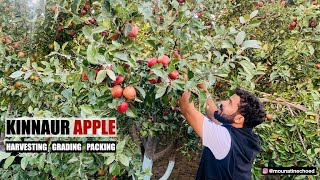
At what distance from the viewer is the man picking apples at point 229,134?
1.75 m

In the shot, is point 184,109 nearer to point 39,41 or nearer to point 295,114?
point 295,114

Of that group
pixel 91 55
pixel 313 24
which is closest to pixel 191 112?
pixel 91 55

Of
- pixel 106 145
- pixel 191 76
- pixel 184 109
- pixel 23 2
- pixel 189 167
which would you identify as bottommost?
pixel 189 167

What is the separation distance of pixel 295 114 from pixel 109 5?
1674mm

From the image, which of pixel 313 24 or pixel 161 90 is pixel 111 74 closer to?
pixel 161 90

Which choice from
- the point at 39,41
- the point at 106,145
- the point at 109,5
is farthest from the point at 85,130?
the point at 39,41

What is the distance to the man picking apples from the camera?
1.75 m

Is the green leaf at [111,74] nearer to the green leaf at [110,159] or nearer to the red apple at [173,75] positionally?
the red apple at [173,75]

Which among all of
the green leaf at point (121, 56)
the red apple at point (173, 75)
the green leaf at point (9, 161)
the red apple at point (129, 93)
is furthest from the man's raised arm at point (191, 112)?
the green leaf at point (9, 161)

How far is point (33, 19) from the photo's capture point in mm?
3037

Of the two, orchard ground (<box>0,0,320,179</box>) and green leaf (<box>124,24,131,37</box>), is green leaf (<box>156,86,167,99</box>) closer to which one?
orchard ground (<box>0,0,320,179</box>)

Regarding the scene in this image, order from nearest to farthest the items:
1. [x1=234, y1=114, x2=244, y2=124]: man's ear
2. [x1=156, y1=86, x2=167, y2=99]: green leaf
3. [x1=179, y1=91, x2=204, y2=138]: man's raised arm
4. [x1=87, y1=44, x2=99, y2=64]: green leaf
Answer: [x1=87, y1=44, x2=99, y2=64]: green leaf < [x1=156, y1=86, x2=167, y2=99]: green leaf < [x1=179, y1=91, x2=204, y2=138]: man's raised arm < [x1=234, y1=114, x2=244, y2=124]: man's ear

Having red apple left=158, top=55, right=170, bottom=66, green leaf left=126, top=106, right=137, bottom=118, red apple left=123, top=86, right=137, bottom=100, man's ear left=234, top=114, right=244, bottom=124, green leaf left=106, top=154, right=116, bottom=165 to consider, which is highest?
red apple left=158, top=55, right=170, bottom=66

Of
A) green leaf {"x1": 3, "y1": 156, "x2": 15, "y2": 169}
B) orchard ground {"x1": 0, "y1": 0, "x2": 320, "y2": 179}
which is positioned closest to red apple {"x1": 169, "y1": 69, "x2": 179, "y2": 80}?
orchard ground {"x1": 0, "y1": 0, "x2": 320, "y2": 179}
